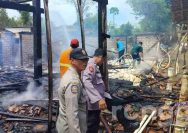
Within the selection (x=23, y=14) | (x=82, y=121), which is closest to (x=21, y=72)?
(x=82, y=121)

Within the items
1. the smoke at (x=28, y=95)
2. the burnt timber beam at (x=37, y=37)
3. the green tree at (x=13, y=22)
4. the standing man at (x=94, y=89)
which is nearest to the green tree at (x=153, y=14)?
the green tree at (x=13, y=22)

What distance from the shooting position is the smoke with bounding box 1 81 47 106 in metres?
8.73

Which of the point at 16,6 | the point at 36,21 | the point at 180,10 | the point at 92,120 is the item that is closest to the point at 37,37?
the point at 36,21

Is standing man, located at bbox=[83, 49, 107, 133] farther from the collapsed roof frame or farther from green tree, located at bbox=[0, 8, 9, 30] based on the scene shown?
green tree, located at bbox=[0, 8, 9, 30]

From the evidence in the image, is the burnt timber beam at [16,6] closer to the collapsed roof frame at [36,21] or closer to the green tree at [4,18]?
the collapsed roof frame at [36,21]

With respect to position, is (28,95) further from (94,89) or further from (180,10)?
(180,10)

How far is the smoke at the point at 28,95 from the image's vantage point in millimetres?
8734

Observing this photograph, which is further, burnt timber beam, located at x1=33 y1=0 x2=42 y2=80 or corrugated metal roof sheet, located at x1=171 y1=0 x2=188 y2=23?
corrugated metal roof sheet, located at x1=171 y1=0 x2=188 y2=23

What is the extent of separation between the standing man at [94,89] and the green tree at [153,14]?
36.6m

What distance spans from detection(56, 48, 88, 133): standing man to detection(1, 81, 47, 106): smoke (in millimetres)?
5022

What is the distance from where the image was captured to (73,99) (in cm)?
354

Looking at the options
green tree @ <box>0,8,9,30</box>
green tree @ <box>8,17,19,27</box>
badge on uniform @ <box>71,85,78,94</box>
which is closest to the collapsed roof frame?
badge on uniform @ <box>71,85,78,94</box>

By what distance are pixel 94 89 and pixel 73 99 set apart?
1988 millimetres

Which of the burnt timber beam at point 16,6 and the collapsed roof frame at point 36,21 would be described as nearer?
the burnt timber beam at point 16,6
